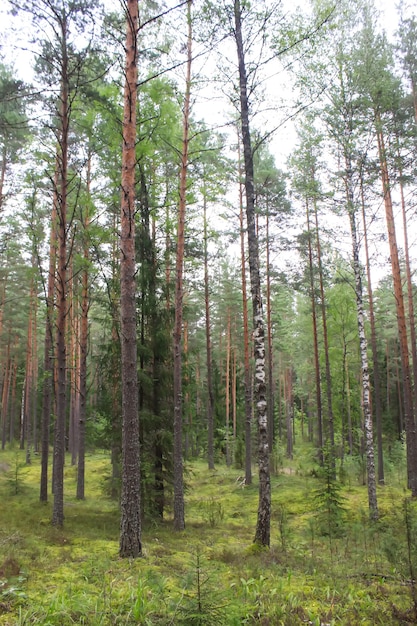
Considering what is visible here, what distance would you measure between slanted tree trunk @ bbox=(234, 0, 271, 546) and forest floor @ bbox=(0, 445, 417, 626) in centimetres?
63

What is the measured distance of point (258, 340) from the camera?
837 centimetres

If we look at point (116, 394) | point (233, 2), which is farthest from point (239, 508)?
point (233, 2)

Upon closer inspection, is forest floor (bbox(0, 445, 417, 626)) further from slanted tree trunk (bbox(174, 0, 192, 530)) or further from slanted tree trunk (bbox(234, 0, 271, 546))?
slanted tree trunk (bbox(174, 0, 192, 530))

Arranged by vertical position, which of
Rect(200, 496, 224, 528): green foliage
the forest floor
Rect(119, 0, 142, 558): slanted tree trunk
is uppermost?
Rect(119, 0, 142, 558): slanted tree trunk

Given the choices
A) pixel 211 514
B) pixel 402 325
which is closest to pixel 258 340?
pixel 211 514

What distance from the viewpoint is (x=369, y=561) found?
7.00m

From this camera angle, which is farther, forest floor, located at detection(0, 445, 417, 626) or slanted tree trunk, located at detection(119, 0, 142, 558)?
slanted tree trunk, located at detection(119, 0, 142, 558)

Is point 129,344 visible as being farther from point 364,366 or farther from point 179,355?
point 364,366

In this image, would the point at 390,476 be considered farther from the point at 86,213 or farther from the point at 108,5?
the point at 108,5

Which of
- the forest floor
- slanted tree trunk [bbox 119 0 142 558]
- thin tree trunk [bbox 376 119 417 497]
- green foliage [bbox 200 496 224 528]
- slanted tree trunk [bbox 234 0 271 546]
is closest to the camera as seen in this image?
the forest floor

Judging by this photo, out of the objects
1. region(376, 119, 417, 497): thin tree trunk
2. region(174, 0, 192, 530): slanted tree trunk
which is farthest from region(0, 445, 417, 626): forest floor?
region(376, 119, 417, 497): thin tree trunk

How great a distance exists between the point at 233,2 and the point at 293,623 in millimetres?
11157

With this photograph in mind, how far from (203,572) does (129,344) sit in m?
4.07

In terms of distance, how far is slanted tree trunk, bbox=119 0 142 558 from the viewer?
6777mm
